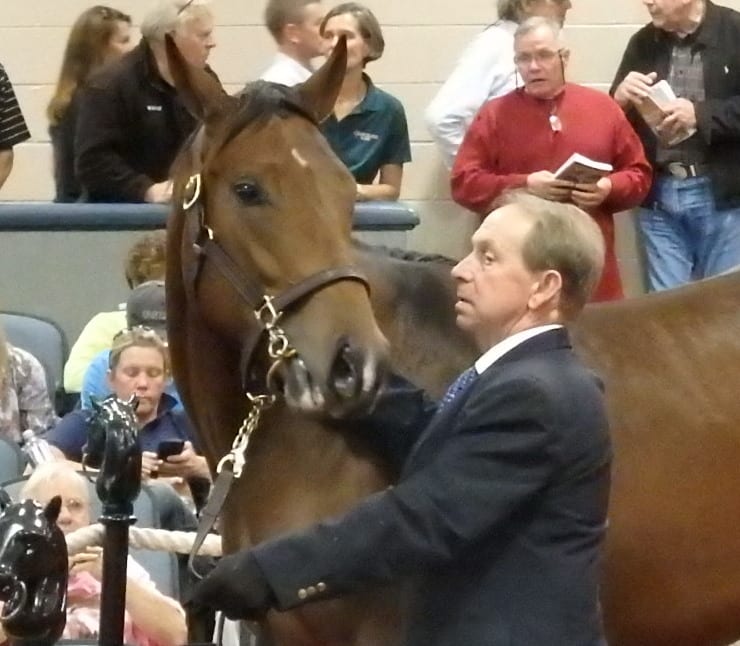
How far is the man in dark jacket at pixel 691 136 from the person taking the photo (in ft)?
20.9

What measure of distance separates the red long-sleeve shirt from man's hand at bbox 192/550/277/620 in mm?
3428

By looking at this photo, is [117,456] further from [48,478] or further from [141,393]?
[141,393]

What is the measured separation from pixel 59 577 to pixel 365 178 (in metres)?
4.66

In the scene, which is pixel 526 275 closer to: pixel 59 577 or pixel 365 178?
pixel 59 577

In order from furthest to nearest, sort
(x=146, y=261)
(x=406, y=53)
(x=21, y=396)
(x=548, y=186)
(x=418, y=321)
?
(x=406, y=53), (x=146, y=261), (x=548, y=186), (x=21, y=396), (x=418, y=321)

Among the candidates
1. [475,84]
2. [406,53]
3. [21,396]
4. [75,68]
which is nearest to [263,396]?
[21,396]

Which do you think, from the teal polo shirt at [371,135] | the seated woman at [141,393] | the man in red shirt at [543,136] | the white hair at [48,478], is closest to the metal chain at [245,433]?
the white hair at [48,478]

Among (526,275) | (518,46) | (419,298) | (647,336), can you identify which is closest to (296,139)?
(419,298)

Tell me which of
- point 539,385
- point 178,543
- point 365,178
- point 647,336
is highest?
point 539,385

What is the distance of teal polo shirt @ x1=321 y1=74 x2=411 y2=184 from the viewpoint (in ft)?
21.7

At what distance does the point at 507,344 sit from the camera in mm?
2488

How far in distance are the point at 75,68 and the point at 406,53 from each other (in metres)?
1.60

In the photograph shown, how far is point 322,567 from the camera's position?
94.6 inches

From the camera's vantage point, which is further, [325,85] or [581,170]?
[581,170]
